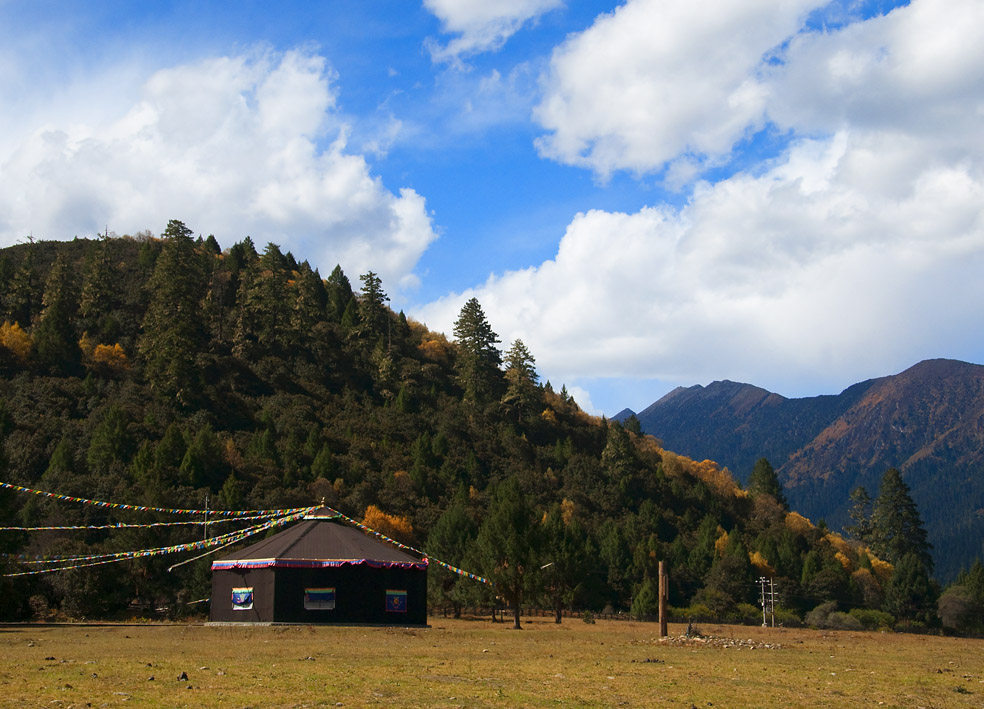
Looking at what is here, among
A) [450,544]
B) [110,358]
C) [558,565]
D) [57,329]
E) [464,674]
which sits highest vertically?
[57,329]

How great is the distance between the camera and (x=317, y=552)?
50594 millimetres

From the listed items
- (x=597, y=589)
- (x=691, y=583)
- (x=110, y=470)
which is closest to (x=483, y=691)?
(x=110, y=470)

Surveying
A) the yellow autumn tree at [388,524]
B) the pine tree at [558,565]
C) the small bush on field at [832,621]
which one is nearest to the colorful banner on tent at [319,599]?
the pine tree at [558,565]

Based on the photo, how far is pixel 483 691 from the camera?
17562 mm

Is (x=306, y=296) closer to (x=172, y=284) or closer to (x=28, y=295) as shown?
(x=172, y=284)

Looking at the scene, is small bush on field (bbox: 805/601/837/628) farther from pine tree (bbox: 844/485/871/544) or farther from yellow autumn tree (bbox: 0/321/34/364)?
yellow autumn tree (bbox: 0/321/34/364)

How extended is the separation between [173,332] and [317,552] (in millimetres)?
58629

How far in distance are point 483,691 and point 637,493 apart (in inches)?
4265

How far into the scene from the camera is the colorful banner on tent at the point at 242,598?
49688mm

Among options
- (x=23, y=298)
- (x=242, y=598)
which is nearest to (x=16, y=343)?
(x=23, y=298)

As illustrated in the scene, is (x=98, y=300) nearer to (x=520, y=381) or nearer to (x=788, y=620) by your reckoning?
(x=520, y=381)

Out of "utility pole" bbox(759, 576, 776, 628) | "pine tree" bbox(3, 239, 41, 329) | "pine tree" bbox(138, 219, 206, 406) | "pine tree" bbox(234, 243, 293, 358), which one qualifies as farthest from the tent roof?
"pine tree" bbox(3, 239, 41, 329)

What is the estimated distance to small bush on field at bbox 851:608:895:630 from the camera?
8919 cm

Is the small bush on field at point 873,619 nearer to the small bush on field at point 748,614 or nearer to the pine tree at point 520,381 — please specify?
the small bush on field at point 748,614
